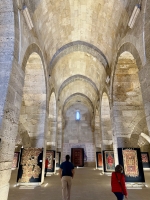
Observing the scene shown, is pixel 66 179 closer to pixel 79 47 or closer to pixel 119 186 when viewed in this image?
pixel 119 186

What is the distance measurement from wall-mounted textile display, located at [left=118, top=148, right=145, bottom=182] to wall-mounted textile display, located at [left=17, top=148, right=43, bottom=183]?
10.5ft

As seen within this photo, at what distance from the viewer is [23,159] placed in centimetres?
632

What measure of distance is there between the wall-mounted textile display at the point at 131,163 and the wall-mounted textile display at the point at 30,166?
321 cm

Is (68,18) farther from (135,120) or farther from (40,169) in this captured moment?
(40,169)

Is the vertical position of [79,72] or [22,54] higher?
[79,72]

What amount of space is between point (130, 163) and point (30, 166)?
3.90m

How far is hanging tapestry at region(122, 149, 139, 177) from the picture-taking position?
6238 mm

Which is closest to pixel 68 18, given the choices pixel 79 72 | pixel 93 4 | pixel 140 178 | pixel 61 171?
pixel 93 4

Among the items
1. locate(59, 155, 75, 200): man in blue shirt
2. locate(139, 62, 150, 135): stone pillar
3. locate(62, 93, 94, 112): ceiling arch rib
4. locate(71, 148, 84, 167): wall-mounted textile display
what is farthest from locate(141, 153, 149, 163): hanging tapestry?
locate(59, 155, 75, 200): man in blue shirt

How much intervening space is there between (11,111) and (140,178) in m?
5.43

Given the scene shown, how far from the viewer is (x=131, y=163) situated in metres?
6.30

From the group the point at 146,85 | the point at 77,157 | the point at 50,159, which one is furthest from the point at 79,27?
the point at 77,157

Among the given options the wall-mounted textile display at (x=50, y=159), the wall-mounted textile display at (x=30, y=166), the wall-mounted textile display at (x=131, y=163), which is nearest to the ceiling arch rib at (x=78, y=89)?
the wall-mounted textile display at (x=50, y=159)

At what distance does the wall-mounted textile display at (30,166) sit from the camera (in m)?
6.19
